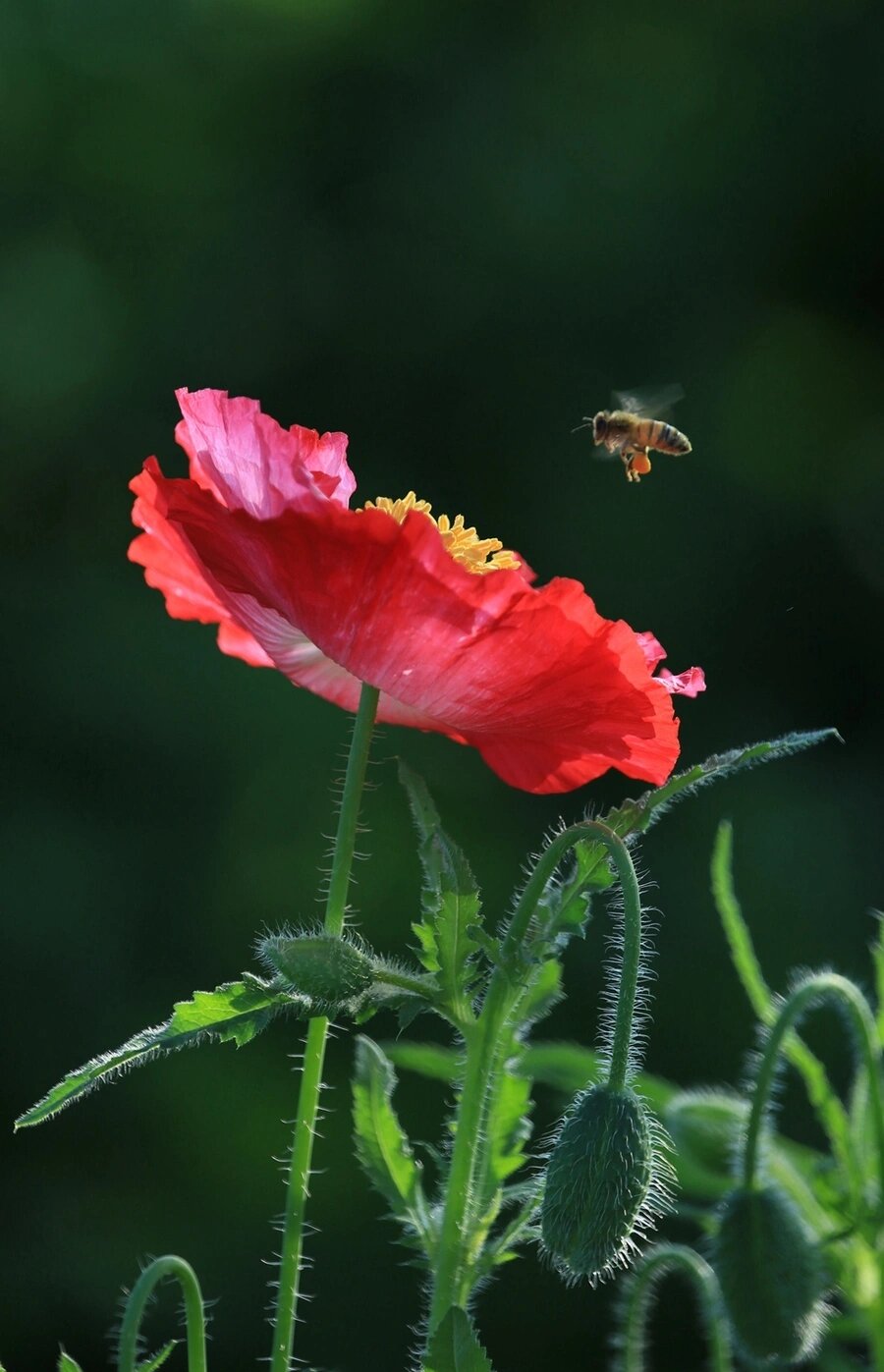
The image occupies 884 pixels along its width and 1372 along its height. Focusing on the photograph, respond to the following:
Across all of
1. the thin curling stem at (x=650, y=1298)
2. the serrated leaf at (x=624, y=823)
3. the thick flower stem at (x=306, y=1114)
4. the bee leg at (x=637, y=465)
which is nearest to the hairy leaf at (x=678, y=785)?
the serrated leaf at (x=624, y=823)

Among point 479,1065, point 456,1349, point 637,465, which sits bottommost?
point 456,1349

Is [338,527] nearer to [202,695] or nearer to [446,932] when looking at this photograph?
[446,932]

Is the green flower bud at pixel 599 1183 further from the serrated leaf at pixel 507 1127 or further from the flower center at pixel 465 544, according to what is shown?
the flower center at pixel 465 544

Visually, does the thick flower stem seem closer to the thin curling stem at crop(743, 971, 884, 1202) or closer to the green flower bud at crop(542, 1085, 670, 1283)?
the green flower bud at crop(542, 1085, 670, 1283)

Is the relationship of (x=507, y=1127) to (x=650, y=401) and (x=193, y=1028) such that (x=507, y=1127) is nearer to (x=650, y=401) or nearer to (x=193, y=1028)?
(x=193, y=1028)

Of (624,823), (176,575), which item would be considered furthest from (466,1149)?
(176,575)

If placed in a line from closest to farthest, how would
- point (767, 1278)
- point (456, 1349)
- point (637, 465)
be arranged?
point (456, 1349)
point (767, 1278)
point (637, 465)

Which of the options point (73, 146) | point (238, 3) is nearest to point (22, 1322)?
point (73, 146)
